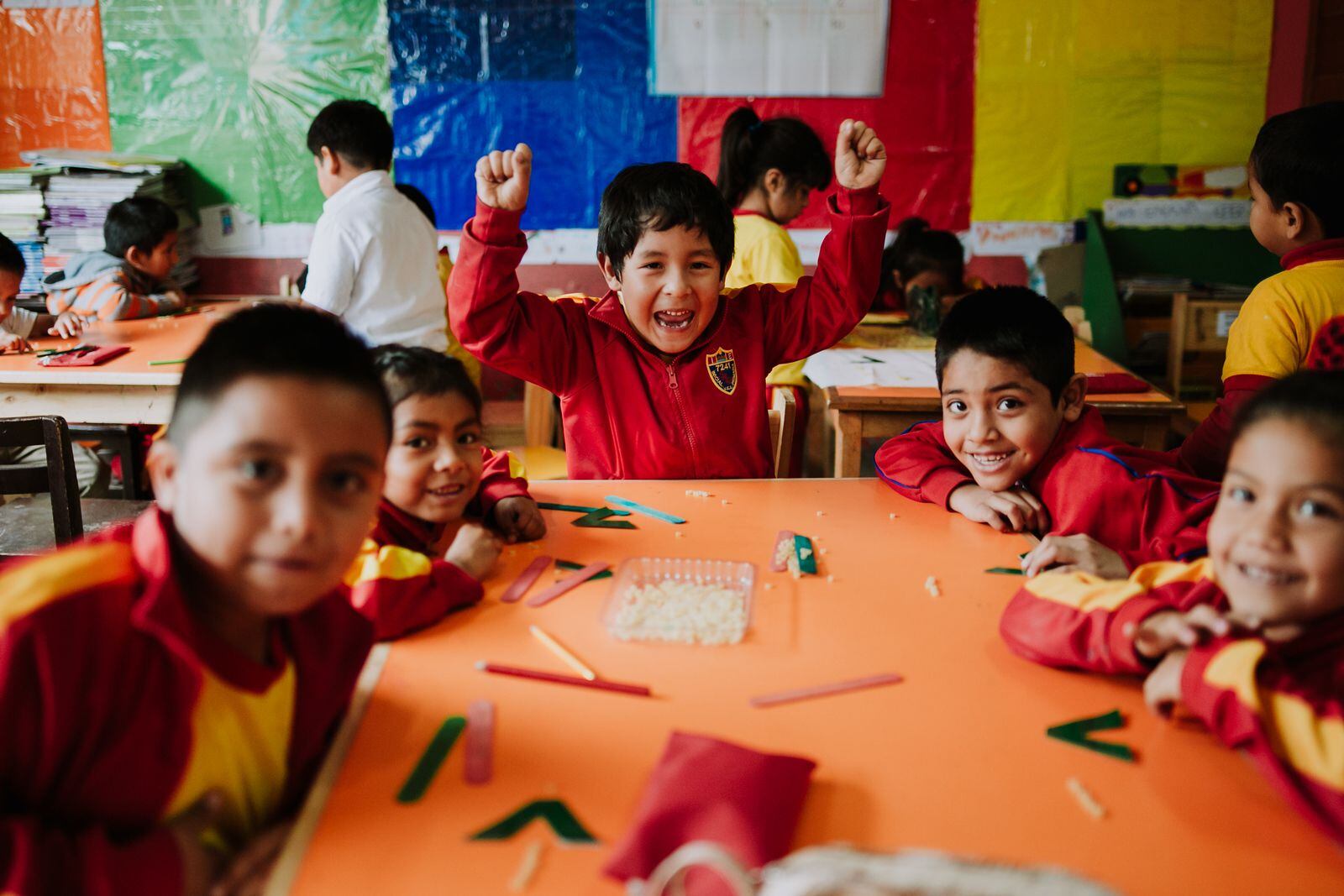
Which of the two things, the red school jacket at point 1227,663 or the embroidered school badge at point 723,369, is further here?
the embroidered school badge at point 723,369

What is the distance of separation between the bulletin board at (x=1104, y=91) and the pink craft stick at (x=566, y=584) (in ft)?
11.8

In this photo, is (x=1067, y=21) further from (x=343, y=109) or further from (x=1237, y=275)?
(x=343, y=109)

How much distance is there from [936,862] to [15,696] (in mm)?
674

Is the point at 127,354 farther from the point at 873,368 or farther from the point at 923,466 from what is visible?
the point at 923,466

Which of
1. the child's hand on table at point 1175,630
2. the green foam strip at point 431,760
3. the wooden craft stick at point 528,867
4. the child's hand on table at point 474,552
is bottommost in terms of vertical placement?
the wooden craft stick at point 528,867

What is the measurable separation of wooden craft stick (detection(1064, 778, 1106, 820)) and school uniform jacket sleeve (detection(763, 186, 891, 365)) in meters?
1.33

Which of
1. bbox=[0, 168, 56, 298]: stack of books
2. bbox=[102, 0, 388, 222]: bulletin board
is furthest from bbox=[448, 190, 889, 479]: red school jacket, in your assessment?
bbox=[0, 168, 56, 298]: stack of books

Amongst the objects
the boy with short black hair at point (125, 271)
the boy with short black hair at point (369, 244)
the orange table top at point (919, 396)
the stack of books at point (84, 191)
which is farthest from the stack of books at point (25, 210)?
the orange table top at point (919, 396)

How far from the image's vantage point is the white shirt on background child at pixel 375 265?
128 inches

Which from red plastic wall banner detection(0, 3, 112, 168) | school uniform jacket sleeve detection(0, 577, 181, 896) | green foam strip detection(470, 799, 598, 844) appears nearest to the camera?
school uniform jacket sleeve detection(0, 577, 181, 896)

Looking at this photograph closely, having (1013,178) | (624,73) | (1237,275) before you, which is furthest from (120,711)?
(1237,275)

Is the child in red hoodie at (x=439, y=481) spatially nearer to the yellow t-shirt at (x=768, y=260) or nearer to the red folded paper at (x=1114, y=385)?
the yellow t-shirt at (x=768, y=260)

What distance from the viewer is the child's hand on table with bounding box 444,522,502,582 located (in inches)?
57.9

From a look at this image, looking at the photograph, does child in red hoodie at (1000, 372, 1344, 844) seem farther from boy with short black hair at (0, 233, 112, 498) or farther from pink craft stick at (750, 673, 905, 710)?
boy with short black hair at (0, 233, 112, 498)
